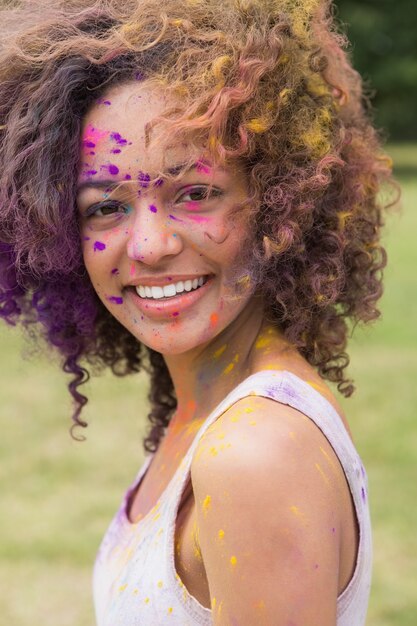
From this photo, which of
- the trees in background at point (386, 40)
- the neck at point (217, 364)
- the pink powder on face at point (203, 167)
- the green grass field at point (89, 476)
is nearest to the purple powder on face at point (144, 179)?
the pink powder on face at point (203, 167)

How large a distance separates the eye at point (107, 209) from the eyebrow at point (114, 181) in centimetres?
4

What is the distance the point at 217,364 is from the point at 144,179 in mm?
483

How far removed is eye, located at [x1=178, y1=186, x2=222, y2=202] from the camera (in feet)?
6.53

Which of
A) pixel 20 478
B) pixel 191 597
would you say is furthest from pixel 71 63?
pixel 20 478

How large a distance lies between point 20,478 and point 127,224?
4.70 m

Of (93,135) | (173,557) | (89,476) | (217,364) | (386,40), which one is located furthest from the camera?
(386,40)

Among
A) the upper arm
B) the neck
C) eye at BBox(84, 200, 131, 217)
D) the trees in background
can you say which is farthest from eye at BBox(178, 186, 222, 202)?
the trees in background

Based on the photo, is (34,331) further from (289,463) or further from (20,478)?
(20,478)

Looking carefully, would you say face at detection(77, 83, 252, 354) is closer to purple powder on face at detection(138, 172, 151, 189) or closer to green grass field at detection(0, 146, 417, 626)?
purple powder on face at detection(138, 172, 151, 189)

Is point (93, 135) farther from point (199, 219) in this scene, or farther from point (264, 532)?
point (264, 532)

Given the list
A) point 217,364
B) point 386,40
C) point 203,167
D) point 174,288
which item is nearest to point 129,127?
point 203,167

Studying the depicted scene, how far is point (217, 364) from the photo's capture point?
2.21 meters

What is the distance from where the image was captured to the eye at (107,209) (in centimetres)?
206

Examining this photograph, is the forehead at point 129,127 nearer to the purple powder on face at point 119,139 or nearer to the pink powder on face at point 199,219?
the purple powder on face at point 119,139
